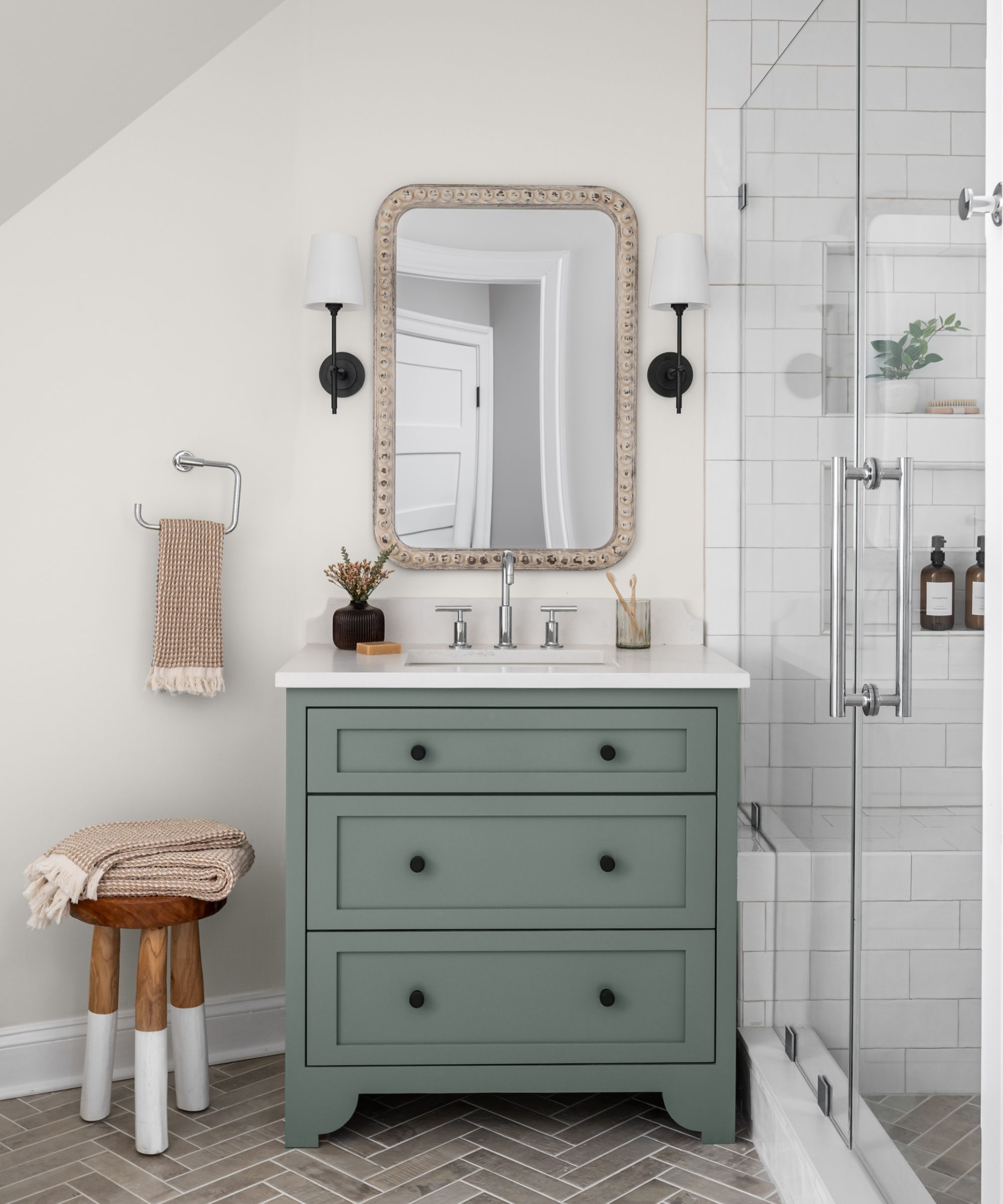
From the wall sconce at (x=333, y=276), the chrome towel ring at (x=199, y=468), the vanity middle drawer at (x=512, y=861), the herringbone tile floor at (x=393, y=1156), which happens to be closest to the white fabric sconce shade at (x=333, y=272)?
the wall sconce at (x=333, y=276)

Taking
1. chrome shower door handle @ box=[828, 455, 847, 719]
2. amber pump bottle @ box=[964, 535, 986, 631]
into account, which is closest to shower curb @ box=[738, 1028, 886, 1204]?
chrome shower door handle @ box=[828, 455, 847, 719]

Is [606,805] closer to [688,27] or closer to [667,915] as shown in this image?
[667,915]

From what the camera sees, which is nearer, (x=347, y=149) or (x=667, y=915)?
(x=667, y=915)

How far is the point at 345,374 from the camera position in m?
2.62

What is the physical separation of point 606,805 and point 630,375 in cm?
105

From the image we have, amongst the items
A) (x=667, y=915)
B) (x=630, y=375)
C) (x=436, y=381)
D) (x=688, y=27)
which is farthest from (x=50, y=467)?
(x=688, y=27)

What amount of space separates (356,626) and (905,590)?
131 cm

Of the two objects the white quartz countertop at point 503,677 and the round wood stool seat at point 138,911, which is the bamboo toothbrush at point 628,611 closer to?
the white quartz countertop at point 503,677

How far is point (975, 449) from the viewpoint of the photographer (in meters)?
1.35

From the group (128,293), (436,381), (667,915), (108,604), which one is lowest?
(667,915)

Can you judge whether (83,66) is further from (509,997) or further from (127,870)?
(509,997)

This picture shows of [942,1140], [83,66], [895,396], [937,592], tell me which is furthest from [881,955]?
[83,66]

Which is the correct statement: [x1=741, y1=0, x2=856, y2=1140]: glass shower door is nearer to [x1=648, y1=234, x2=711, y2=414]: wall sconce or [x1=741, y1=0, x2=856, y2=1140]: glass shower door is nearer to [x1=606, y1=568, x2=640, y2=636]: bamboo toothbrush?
[x1=648, y1=234, x2=711, y2=414]: wall sconce

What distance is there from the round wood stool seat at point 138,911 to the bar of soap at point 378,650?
59cm
